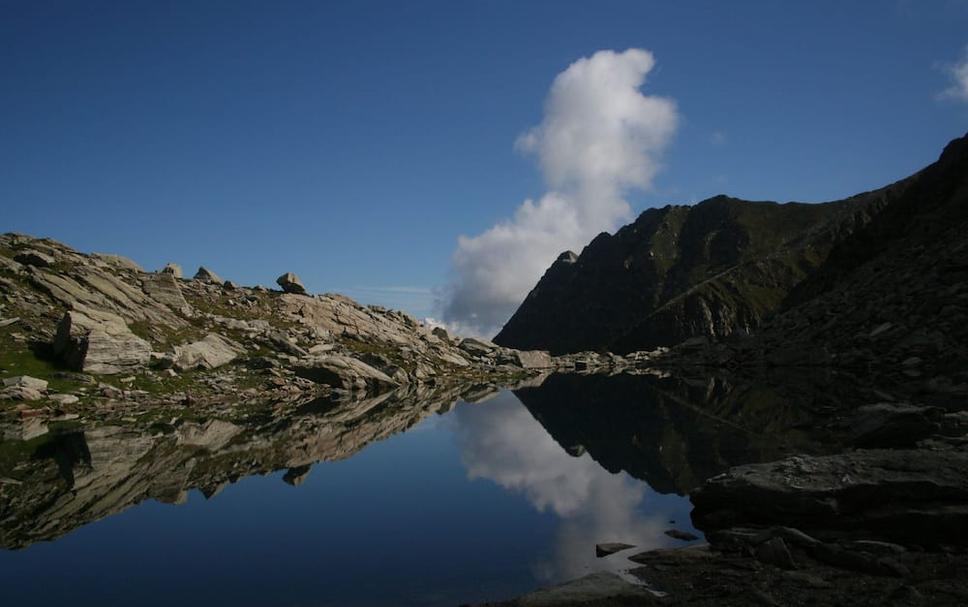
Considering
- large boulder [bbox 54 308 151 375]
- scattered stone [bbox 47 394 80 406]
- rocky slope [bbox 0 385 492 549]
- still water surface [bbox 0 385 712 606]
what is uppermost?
large boulder [bbox 54 308 151 375]

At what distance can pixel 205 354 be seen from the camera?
233 feet

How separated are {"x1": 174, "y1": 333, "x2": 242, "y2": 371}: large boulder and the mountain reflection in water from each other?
22.3 m

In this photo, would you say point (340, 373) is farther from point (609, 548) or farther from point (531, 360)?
point (531, 360)

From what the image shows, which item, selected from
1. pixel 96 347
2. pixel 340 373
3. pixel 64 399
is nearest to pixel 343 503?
pixel 64 399

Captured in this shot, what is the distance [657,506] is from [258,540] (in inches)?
626

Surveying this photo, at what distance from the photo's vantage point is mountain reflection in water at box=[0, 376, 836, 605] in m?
16.4

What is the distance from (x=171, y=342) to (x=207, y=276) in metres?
58.1

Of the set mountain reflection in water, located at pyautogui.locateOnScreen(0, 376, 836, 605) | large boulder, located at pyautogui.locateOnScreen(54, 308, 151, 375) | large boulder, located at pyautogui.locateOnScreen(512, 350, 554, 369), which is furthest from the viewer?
large boulder, located at pyautogui.locateOnScreen(512, 350, 554, 369)

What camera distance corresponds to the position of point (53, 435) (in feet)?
131

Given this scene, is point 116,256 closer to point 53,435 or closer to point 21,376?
point 21,376

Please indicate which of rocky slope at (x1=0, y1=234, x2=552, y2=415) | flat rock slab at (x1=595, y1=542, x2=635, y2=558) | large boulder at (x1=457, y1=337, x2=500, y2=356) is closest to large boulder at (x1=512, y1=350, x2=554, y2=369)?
large boulder at (x1=457, y1=337, x2=500, y2=356)

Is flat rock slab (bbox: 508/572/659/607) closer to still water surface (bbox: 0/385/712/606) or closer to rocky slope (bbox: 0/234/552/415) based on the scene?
still water surface (bbox: 0/385/712/606)

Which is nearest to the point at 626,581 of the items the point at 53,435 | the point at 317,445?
the point at 317,445

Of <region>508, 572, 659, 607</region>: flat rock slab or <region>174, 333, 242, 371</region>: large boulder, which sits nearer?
<region>508, 572, 659, 607</region>: flat rock slab
